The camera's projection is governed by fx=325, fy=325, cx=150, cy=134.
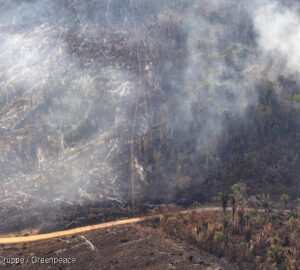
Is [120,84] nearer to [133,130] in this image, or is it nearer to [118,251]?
[133,130]

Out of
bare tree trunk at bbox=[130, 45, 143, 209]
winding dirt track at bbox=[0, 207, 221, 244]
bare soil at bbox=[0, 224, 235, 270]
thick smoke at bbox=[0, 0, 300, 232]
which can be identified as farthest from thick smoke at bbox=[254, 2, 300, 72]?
bare soil at bbox=[0, 224, 235, 270]

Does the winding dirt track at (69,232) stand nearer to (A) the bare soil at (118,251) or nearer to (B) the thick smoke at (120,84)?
(A) the bare soil at (118,251)

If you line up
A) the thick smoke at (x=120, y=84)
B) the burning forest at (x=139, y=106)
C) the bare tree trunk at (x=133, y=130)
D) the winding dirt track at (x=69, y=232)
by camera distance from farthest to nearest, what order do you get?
the thick smoke at (x=120, y=84) < the bare tree trunk at (x=133, y=130) < the burning forest at (x=139, y=106) < the winding dirt track at (x=69, y=232)

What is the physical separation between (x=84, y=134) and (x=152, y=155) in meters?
9.67

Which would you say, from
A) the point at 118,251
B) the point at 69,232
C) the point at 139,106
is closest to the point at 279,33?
the point at 139,106

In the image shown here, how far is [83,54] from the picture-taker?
53.4 metres

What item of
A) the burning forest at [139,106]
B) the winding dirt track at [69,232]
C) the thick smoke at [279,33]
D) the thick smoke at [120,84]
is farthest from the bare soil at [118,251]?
the thick smoke at [279,33]

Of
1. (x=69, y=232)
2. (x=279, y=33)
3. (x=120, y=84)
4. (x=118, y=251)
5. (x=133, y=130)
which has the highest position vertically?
(x=279, y=33)

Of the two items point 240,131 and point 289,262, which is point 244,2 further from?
point 289,262

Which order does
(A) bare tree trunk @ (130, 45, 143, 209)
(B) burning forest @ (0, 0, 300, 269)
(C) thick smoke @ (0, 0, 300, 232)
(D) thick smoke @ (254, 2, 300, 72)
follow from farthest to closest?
1. (D) thick smoke @ (254, 2, 300, 72)
2. (C) thick smoke @ (0, 0, 300, 232)
3. (A) bare tree trunk @ (130, 45, 143, 209)
4. (B) burning forest @ (0, 0, 300, 269)

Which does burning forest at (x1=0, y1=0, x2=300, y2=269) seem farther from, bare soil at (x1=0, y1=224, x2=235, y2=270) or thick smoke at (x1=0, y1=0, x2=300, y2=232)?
bare soil at (x1=0, y1=224, x2=235, y2=270)

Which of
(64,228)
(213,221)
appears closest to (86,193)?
(64,228)

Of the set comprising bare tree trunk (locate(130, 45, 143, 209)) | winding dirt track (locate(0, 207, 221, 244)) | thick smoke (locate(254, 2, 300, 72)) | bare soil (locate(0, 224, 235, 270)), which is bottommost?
bare soil (locate(0, 224, 235, 270))

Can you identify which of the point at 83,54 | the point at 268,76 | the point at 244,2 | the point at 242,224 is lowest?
the point at 242,224
